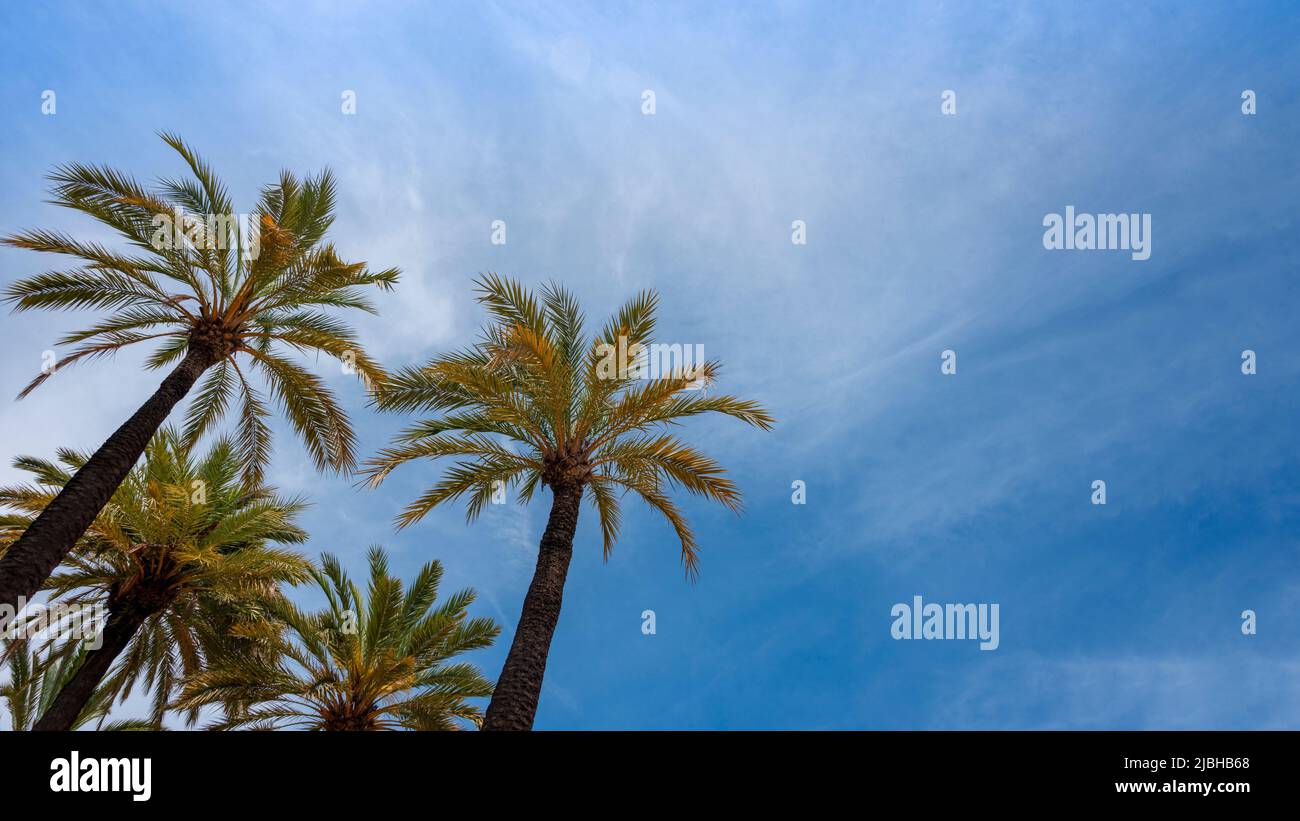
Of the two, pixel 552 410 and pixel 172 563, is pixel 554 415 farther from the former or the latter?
pixel 172 563

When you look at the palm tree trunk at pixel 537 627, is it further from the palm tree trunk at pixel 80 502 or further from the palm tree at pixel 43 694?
the palm tree at pixel 43 694

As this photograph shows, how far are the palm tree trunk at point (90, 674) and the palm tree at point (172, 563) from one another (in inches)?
0.7

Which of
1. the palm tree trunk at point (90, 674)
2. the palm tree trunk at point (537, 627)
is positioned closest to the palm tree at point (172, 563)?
the palm tree trunk at point (90, 674)

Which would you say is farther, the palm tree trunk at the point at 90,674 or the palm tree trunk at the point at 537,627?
the palm tree trunk at the point at 90,674

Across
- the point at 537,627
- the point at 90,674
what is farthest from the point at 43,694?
the point at 537,627

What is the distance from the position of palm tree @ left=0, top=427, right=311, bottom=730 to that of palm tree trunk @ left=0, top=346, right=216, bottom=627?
1625 millimetres

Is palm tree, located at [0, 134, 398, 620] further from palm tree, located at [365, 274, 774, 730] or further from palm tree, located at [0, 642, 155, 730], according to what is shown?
palm tree, located at [0, 642, 155, 730]

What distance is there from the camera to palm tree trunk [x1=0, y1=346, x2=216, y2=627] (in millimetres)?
9992

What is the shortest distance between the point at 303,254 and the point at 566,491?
22.9ft

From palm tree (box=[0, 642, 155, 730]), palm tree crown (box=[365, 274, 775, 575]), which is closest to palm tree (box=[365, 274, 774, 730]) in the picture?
palm tree crown (box=[365, 274, 775, 575])

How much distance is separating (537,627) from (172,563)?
8.76m

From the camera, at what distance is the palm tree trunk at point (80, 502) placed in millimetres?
9992
